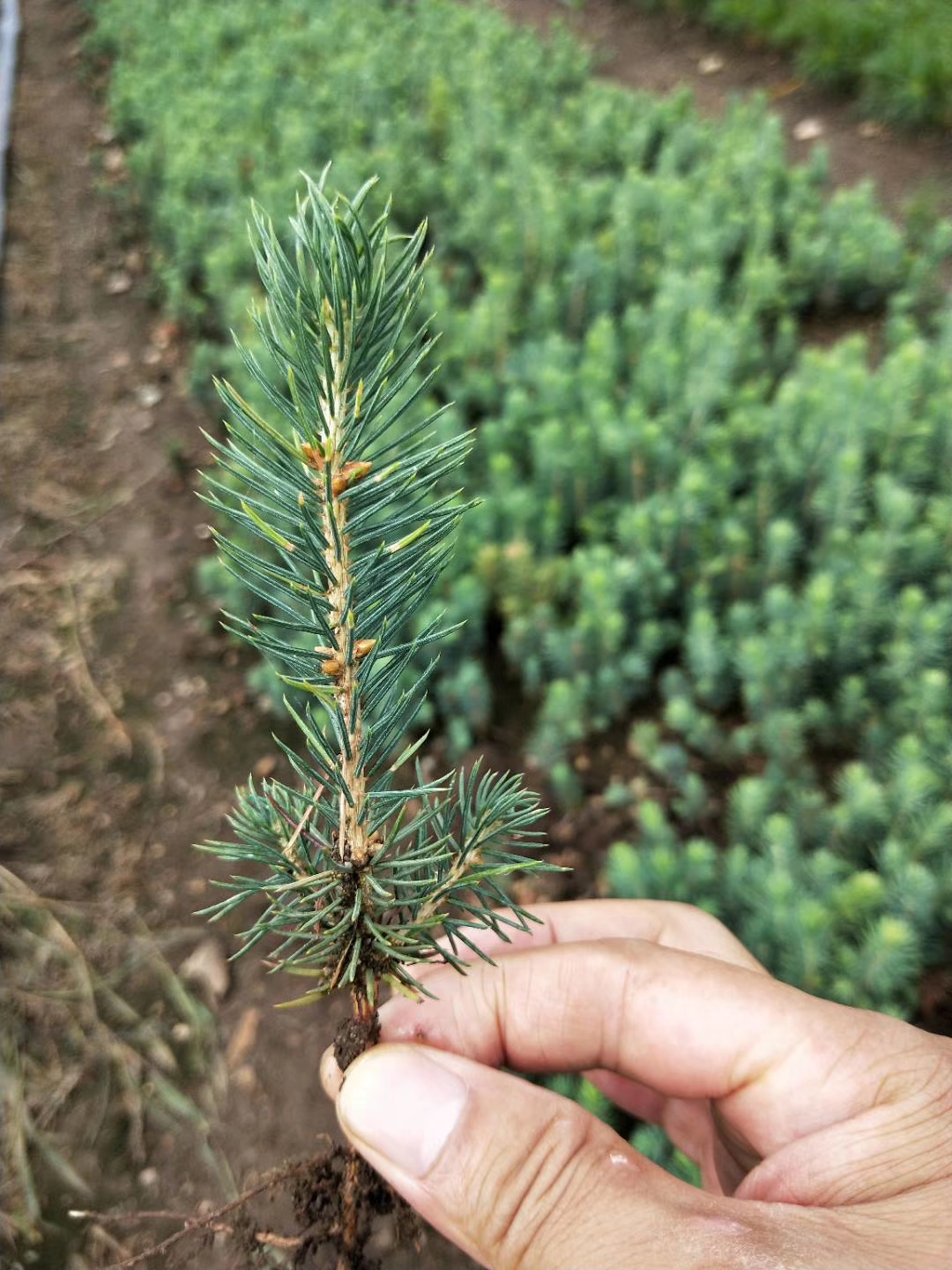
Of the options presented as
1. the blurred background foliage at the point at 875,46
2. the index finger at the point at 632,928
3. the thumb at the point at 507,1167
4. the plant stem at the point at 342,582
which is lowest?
the index finger at the point at 632,928

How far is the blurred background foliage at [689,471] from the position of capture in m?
2.32

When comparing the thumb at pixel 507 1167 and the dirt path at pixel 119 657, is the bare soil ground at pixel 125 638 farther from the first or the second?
the thumb at pixel 507 1167

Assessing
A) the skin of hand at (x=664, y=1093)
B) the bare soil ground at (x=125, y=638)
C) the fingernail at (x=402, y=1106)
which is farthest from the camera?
the bare soil ground at (x=125, y=638)

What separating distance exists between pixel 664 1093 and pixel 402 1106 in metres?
0.59

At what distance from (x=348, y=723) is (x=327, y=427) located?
326mm

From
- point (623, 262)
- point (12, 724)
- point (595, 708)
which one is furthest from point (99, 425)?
point (595, 708)

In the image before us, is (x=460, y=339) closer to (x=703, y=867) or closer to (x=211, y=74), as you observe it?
(x=703, y=867)

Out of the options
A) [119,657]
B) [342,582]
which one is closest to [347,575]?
[342,582]

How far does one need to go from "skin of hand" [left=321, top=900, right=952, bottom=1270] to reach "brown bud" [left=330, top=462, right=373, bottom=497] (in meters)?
0.84

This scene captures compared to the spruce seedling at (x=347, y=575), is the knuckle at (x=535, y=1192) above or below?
below

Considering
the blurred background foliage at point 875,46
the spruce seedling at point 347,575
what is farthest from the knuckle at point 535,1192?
the blurred background foliage at point 875,46

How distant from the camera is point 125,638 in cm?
339

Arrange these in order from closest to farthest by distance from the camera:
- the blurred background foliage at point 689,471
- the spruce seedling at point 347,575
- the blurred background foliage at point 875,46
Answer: the spruce seedling at point 347,575 → the blurred background foliage at point 689,471 → the blurred background foliage at point 875,46

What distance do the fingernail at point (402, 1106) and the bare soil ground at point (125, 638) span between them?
0.98 meters
